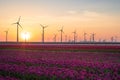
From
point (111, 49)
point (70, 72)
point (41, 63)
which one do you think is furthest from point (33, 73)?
point (111, 49)

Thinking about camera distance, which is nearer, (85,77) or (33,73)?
(85,77)

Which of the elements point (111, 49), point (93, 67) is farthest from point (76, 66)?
point (111, 49)

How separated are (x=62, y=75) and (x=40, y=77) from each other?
1.04m

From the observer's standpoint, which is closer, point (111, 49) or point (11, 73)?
point (11, 73)

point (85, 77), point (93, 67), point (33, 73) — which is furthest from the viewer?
point (93, 67)

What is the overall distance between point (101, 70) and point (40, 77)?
3.94 metres

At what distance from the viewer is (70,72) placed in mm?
13398

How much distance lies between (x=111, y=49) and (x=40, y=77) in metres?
28.1

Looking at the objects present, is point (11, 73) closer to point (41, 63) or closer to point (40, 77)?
point (40, 77)

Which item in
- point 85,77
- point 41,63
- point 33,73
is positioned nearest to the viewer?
point 85,77

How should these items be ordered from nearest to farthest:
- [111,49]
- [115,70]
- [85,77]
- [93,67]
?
[85,77], [115,70], [93,67], [111,49]

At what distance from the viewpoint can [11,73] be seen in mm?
14391

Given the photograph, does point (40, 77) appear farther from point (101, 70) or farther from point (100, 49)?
point (100, 49)

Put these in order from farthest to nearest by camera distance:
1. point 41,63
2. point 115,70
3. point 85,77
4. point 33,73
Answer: point 41,63
point 115,70
point 33,73
point 85,77
